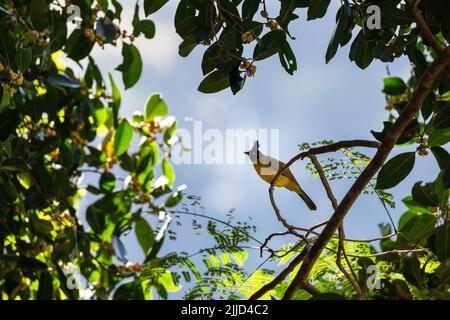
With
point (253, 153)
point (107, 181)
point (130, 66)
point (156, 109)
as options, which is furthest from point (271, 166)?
point (156, 109)

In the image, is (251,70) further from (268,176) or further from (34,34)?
(34,34)

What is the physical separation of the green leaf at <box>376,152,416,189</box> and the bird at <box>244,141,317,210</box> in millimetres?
741

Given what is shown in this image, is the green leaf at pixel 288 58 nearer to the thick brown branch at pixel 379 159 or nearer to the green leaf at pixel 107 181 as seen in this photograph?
the thick brown branch at pixel 379 159

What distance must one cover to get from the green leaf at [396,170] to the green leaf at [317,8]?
511 millimetres

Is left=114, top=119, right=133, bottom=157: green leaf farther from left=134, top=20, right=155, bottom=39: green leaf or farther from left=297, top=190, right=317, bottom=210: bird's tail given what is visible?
left=297, top=190, right=317, bottom=210: bird's tail

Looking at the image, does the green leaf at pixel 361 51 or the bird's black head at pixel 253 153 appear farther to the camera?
the bird's black head at pixel 253 153

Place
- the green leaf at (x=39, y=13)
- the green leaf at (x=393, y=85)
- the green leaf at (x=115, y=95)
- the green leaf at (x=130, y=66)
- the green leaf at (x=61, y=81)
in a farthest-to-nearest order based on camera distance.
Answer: the green leaf at (x=115, y=95) < the green leaf at (x=61, y=81) < the green leaf at (x=130, y=66) < the green leaf at (x=393, y=85) < the green leaf at (x=39, y=13)

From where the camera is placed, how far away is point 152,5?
7.17 ft

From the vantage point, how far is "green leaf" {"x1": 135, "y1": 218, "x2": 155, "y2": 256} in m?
3.53

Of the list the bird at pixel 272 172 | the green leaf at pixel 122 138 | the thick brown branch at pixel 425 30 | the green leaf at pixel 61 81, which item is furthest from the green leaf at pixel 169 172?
the thick brown branch at pixel 425 30

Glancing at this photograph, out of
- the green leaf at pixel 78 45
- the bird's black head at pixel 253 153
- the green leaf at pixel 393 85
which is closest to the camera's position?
the green leaf at pixel 393 85

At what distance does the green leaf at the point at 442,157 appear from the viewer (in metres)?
1.99
